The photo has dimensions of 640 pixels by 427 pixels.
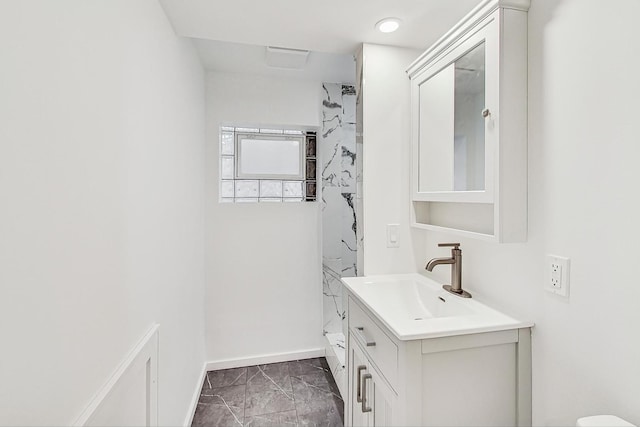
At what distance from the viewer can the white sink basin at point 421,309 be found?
1.05m

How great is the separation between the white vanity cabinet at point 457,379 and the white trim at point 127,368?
0.91 meters

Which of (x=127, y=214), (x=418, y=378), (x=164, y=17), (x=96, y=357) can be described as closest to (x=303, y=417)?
(x=418, y=378)

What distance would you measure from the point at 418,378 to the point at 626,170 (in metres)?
0.86

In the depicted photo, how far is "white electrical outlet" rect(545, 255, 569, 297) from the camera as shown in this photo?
98 cm

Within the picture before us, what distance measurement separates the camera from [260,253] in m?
2.58

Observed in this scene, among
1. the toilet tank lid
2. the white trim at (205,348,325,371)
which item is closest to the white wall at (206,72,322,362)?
the white trim at (205,348,325,371)

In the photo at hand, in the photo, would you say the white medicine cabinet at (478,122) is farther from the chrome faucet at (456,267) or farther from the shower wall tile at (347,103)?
the shower wall tile at (347,103)

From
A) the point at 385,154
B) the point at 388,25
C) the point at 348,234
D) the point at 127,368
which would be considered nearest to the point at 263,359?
the point at 348,234

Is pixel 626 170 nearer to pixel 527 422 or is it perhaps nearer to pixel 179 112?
pixel 527 422

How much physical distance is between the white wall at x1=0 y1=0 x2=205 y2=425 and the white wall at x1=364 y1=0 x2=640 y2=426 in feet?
4.63

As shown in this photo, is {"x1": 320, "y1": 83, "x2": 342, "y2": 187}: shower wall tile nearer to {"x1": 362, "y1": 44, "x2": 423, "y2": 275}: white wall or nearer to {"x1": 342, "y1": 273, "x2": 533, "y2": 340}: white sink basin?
{"x1": 362, "y1": 44, "x2": 423, "y2": 275}: white wall

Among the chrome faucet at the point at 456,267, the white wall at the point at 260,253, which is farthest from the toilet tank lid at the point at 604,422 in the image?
the white wall at the point at 260,253

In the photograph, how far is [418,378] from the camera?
3.38 ft

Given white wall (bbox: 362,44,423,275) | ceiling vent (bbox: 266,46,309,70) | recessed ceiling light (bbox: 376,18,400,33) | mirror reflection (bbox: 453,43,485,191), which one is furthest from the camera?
ceiling vent (bbox: 266,46,309,70)
